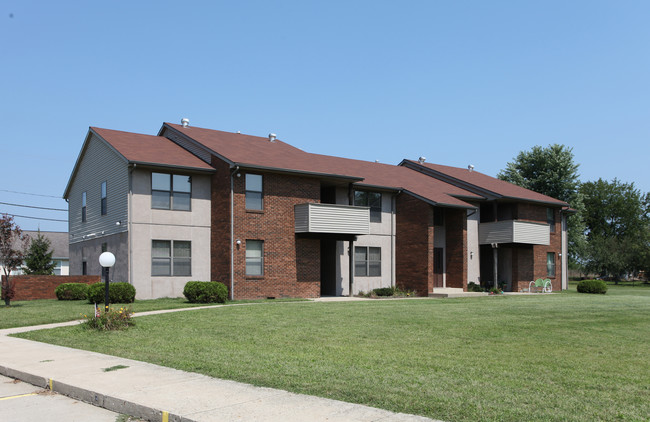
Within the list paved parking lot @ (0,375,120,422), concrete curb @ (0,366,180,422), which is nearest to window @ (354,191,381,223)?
concrete curb @ (0,366,180,422)

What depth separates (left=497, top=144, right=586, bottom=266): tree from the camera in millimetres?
61344

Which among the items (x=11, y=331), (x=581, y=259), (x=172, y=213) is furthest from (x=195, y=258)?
(x=581, y=259)

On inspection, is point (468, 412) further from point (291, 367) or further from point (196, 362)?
point (196, 362)

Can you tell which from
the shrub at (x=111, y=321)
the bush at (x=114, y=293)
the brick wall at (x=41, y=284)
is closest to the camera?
the shrub at (x=111, y=321)

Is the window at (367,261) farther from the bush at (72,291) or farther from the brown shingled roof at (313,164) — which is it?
the bush at (72,291)

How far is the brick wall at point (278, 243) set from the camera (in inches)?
1067

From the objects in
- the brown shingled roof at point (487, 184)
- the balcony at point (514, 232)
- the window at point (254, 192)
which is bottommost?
the balcony at point (514, 232)

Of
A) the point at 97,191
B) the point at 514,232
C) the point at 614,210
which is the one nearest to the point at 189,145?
the point at 97,191

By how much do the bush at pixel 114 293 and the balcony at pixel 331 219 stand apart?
8.57m

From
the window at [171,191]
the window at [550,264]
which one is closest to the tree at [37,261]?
the window at [171,191]

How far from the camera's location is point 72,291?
87.7ft

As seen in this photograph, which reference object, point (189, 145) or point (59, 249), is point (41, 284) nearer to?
point (189, 145)

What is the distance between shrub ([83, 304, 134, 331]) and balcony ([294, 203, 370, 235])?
1346 centimetres

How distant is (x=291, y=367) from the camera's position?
952 cm
